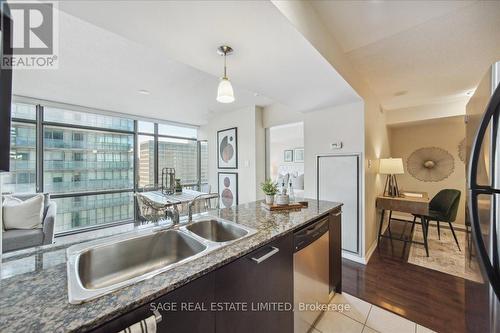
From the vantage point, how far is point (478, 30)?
1672 mm

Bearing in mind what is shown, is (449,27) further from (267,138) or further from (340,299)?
(267,138)

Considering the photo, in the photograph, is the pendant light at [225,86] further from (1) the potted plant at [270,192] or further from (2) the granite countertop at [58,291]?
(2) the granite countertop at [58,291]

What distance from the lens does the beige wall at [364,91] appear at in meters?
1.27

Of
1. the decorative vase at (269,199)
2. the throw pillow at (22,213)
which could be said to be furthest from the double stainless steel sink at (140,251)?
the throw pillow at (22,213)

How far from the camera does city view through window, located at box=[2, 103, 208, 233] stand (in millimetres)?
3402

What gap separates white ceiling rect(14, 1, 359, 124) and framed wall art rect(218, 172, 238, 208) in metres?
1.60

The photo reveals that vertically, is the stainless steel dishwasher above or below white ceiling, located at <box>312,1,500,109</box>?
below

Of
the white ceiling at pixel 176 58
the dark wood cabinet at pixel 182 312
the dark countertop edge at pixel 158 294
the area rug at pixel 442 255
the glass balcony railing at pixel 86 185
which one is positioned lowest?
the area rug at pixel 442 255

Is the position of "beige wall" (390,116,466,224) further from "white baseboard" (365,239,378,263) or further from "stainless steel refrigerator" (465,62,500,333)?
"stainless steel refrigerator" (465,62,500,333)

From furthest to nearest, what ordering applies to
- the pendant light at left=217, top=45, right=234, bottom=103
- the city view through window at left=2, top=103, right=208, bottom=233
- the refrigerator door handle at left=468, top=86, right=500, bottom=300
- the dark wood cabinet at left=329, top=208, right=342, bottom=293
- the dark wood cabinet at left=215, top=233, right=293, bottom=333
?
1. the city view through window at left=2, top=103, right=208, bottom=233
2. the dark wood cabinet at left=329, top=208, right=342, bottom=293
3. the pendant light at left=217, top=45, right=234, bottom=103
4. the dark wood cabinet at left=215, top=233, right=293, bottom=333
5. the refrigerator door handle at left=468, top=86, right=500, bottom=300

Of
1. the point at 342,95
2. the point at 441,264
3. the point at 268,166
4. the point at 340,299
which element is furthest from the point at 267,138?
the point at 441,264

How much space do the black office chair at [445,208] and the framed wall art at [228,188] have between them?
3.30m

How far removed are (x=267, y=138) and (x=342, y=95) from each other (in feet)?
6.30

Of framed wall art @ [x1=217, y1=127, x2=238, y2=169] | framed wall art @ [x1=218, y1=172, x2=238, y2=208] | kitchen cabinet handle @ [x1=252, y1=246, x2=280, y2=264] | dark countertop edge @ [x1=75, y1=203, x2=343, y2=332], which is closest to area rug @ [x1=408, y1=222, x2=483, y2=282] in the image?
kitchen cabinet handle @ [x1=252, y1=246, x2=280, y2=264]
